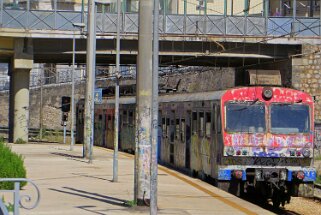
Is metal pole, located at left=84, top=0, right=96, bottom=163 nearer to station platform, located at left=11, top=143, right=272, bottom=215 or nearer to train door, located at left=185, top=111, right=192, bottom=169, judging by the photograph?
station platform, located at left=11, top=143, right=272, bottom=215

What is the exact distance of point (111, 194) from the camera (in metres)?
17.1

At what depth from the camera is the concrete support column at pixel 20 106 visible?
44.2m

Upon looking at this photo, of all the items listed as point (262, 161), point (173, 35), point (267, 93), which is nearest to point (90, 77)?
point (173, 35)

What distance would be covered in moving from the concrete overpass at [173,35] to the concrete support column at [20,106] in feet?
7.10

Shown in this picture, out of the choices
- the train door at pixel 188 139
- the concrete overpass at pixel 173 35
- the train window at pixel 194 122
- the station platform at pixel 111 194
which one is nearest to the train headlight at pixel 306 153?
the station platform at pixel 111 194

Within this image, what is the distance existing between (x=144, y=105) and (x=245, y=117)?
522cm

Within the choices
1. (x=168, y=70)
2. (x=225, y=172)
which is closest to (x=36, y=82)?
(x=168, y=70)

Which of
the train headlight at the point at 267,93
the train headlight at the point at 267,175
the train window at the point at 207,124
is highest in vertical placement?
the train headlight at the point at 267,93

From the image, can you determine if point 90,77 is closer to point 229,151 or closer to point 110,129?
point 110,129

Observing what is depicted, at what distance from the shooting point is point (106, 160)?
29.6 metres

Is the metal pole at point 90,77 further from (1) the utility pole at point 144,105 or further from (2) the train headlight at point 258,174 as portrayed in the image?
(1) the utility pole at point 144,105

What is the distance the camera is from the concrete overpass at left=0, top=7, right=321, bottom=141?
40.1 meters

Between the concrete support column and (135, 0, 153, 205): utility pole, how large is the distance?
98.7ft

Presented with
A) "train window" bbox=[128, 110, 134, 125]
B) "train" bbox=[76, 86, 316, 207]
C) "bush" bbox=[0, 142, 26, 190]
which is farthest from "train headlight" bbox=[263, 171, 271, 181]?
"train window" bbox=[128, 110, 134, 125]
